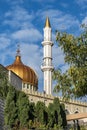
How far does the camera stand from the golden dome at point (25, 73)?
6270cm

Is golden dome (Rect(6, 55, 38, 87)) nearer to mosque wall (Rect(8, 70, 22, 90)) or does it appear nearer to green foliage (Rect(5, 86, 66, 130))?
mosque wall (Rect(8, 70, 22, 90))

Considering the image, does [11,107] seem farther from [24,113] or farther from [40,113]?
[40,113]

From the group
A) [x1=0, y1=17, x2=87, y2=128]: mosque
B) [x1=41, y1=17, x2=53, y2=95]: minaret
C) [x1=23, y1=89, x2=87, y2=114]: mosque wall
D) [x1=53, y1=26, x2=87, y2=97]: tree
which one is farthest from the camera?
[x1=41, y1=17, x2=53, y2=95]: minaret

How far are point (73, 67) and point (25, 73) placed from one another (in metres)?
49.1

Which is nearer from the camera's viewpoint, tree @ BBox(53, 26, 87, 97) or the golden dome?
tree @ BBox(53, 26, 87, 97)

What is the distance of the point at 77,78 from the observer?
A: 538 inches

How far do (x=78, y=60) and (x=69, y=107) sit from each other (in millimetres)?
42169

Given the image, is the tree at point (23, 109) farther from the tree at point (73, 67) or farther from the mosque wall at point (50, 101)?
the mosque wall at point (50, 101)

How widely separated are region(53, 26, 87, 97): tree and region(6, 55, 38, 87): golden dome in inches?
1884

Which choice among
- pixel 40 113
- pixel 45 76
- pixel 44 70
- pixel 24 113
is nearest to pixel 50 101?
pixel 45 76

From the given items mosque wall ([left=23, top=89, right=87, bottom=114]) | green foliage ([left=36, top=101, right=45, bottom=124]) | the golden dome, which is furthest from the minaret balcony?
green foliage ([left=36, top=101, right=45, bottom=124])

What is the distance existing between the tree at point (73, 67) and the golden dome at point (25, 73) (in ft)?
157

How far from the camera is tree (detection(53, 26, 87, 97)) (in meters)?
13.6

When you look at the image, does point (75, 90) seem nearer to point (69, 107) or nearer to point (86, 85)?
point (86, 85)
